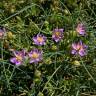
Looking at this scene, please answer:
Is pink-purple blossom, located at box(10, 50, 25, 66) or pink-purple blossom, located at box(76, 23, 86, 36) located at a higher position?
pink-purple blossom, located at box(76, 23, 86, 36)

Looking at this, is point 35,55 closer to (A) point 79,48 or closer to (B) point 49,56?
(B) point 49,56

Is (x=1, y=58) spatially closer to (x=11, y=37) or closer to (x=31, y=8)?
(x=11, y=37)

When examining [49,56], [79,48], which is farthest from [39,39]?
[79,48]

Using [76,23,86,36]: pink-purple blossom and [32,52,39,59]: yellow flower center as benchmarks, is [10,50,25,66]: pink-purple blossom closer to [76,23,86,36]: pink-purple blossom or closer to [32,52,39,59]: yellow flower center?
[32,52,39,59]: yellow flower center

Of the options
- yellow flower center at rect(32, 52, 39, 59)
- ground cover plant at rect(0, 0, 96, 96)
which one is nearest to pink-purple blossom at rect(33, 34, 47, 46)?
ground cover plant at rect(0, 0, 96, 96)

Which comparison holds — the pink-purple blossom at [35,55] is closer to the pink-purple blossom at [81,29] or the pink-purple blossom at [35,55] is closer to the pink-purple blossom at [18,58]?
the pink-purple blossom at [18,58]

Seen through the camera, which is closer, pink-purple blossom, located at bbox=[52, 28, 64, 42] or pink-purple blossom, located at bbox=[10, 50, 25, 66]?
pink-purple blossom, located at bbox=[10, 50, 25, 66]

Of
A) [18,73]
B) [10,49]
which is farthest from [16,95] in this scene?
[10,49]
